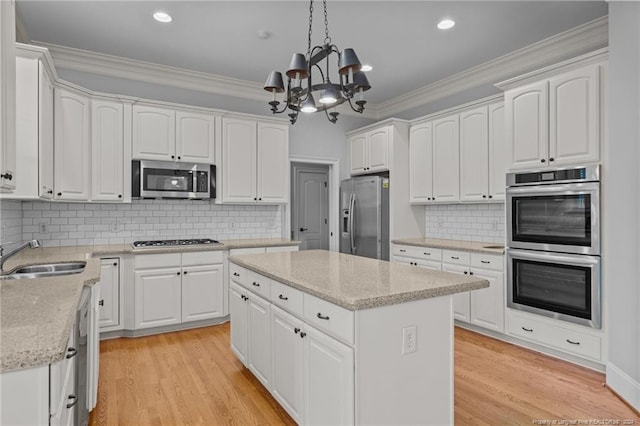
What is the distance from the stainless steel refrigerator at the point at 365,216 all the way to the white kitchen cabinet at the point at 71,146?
326 centimetres

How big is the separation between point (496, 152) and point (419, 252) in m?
1.41

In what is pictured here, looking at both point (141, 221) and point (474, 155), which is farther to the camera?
point (141, 221)

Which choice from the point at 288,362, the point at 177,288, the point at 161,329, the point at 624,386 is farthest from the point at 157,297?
the point at 624,386

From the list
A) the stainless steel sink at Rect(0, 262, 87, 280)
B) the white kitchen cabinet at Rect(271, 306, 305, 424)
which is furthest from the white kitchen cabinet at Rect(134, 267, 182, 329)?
the white kitchen cabinet at Rect(271, 306, 305, 424)

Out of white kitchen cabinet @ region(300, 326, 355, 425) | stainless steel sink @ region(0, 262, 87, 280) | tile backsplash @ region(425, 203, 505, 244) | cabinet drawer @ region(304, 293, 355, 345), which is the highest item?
tile backsplash @ region(425, 203, 505, 244)

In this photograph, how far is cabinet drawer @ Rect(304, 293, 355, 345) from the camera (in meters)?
1.68

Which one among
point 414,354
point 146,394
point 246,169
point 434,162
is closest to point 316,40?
point 246,169

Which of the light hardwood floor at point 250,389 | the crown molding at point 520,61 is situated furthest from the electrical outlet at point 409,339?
the crown molding at point 520,61

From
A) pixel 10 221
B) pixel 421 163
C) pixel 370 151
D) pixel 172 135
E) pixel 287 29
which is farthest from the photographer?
pixel 370 151

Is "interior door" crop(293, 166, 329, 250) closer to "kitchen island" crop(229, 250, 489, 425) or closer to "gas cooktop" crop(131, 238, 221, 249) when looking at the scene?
"gas cooktop" crop(131, 238, 221, 249)

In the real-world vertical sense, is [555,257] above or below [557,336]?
above

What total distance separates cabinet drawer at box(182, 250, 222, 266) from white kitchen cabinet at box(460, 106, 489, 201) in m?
2.90

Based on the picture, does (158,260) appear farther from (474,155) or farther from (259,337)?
(474,155)

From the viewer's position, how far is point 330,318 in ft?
5.93
